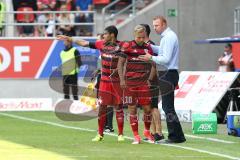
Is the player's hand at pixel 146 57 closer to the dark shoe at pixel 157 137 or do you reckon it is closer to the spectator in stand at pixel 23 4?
the dark shoe at pixel 157 137

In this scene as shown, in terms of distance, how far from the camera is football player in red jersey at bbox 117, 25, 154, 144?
696 inches

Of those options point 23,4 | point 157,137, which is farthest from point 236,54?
point 157,137

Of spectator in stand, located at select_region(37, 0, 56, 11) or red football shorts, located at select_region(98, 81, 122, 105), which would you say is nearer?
red football shorts, located at select_region(98, 81, 122, 105)

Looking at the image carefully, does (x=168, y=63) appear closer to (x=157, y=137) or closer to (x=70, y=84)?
(x=157, y=137)

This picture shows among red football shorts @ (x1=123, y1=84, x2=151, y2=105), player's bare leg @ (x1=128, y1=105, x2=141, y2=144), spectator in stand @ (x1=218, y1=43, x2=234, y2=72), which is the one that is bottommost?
player's bare leg @ (x1=128, y1=105, x2=141, y2=144)

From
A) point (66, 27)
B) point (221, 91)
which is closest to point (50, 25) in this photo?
point (66, 27)

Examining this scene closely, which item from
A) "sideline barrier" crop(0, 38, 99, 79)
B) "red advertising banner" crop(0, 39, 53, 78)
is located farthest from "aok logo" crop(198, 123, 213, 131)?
"red advertising banner" crop(0, 39, 53, 78)

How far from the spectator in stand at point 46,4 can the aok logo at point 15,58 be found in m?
3.10

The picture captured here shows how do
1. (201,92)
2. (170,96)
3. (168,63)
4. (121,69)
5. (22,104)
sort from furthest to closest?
1. (22,104)
2. (201,92)
3. (121,69)
4. (170,96)
5. (168,63)

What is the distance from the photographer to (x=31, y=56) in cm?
3144

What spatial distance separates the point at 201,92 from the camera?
82.3 feet

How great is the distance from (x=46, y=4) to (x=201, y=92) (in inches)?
423

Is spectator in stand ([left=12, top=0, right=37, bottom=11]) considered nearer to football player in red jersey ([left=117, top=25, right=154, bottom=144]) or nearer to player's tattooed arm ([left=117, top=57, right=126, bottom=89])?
football player in red jersey ([left=117, top=25, right=154, bottom=144])

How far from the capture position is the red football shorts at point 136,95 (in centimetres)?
1783
